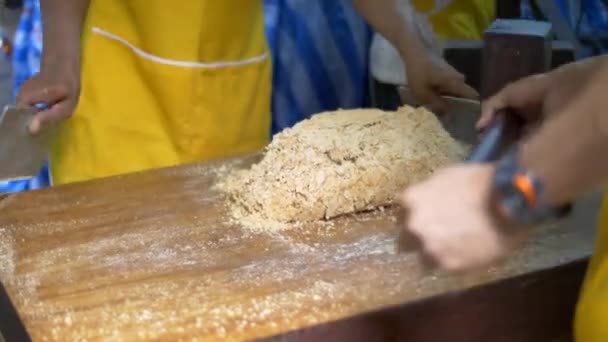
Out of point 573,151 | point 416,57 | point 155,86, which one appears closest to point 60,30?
point 155,86

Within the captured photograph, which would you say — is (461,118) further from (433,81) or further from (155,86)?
(155,86)

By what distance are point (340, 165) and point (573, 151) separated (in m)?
0.48

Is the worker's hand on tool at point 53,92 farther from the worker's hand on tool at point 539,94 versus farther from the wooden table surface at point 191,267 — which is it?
the worker's hand on tool at point 539,94

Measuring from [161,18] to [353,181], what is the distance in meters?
0.43

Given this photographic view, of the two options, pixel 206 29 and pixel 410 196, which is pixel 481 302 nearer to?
pixel 410 196

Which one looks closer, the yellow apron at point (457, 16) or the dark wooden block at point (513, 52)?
the dark wooden block at point (513, 52)

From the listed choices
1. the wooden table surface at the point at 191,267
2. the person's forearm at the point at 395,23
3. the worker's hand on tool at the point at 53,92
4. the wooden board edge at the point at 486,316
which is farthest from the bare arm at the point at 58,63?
the wooden board edge at the point at 486,316

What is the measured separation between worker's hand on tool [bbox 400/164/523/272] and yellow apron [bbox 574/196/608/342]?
0.20 meters

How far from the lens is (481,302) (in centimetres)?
67

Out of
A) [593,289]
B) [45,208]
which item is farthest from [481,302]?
[45,208]

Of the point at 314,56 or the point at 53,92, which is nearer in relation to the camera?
the point at 53,92

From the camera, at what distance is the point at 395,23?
111 cm

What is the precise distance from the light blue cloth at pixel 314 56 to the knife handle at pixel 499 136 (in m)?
0.77

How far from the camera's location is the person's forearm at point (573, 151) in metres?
0.41
